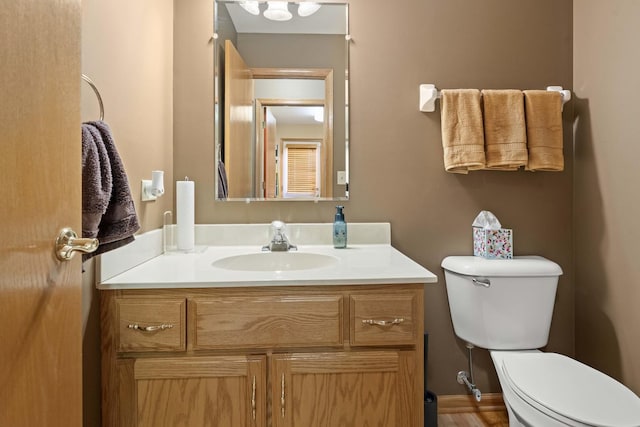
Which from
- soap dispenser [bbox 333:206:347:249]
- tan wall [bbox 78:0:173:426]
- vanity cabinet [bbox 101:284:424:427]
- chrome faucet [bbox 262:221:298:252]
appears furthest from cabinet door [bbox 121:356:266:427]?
soap dispenser [bbox 333:206:347:249]

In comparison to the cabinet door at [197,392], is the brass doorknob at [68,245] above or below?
above

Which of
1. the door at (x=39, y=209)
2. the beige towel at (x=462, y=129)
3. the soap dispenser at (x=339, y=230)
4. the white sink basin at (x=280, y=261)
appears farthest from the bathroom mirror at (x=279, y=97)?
the door at (x=39, y=209)

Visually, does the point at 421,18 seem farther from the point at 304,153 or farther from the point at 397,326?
the point at 397,326

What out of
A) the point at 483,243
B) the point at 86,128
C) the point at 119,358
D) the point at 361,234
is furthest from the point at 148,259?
the point at 483,243

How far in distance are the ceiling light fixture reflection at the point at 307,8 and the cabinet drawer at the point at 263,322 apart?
130 centimetres

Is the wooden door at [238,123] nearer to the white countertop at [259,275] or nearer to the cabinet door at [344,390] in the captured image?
the white countertop at [259,275]

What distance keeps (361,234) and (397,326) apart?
62 centimetres

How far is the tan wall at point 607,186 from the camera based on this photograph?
4.66 ft

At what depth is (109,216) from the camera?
3.28ft

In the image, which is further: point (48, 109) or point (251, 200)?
point (251, 200)

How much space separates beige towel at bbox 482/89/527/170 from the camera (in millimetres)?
1593

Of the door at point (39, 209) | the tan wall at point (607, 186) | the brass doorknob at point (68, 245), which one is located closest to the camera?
the door at point (39, 209)

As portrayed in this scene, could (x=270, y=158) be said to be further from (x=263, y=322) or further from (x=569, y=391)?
(x=569, y=391)

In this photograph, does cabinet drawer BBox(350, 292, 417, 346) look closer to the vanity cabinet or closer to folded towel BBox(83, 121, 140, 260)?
the vanity cabinet
